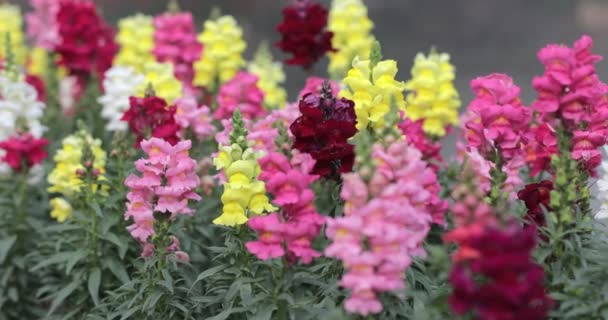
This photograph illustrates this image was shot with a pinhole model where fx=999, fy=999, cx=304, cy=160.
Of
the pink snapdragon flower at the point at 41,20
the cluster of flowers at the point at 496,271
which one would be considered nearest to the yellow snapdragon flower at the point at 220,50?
the pink snapdragon flower at the point at 41,20

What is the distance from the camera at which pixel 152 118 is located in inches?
227

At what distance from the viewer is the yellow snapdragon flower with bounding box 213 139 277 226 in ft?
15.4

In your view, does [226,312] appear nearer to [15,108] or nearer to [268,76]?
[15,108]

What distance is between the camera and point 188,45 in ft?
26.5

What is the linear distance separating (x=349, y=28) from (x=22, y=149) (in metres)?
2.52

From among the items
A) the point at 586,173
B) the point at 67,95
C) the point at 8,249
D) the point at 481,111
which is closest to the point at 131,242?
the point at 8,249

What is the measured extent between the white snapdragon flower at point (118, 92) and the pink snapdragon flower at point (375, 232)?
345 centimetres

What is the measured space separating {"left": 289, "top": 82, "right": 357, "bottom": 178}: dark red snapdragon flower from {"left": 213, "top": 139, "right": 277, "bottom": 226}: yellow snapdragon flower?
25 cm

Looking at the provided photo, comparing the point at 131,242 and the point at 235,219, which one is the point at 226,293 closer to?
the point at 235,219

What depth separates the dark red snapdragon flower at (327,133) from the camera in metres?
4.64

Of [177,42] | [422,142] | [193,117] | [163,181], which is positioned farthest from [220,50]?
[163,181]

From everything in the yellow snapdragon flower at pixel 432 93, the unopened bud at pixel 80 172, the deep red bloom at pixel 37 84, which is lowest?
the unopened bud at pixel 80 172

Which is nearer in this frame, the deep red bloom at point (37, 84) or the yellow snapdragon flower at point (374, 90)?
the yellow snapdragon flower at point (374, 90)

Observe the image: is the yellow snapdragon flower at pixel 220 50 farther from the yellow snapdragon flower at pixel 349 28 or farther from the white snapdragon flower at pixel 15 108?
the white snapdragon flower at pixel 15 108
